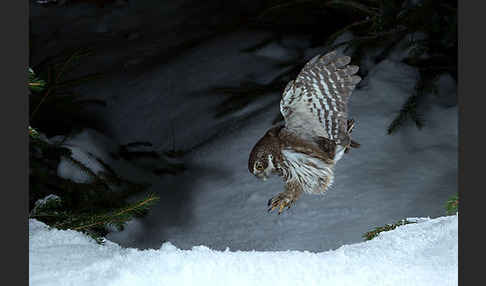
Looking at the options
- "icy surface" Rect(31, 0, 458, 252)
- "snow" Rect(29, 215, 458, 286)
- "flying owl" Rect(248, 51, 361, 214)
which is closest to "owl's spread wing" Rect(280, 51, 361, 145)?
"flying owl" Rect(248, 51, 361, 214)

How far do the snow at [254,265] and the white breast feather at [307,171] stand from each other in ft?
0.30

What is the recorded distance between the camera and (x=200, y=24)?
130 centimetres

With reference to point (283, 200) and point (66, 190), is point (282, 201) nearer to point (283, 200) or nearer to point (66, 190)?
point (283, 200)

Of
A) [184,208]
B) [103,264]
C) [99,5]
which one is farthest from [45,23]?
[103,264]

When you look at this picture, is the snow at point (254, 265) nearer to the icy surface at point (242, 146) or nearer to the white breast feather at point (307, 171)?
the white breast feather at point (307, 171)

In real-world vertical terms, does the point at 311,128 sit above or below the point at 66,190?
above

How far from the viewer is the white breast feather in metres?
0.66

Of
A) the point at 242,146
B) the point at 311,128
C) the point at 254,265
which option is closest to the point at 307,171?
the point at 311,128

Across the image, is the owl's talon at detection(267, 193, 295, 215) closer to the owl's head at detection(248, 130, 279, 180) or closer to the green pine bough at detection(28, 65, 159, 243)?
the owl's head at detection(248, 130, 279, 180)

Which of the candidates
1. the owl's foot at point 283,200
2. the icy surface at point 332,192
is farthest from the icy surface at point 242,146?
the owl's foot at point 283,200

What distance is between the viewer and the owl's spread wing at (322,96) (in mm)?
650

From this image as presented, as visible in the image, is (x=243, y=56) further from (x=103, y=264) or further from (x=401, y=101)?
(x=103, y=264)

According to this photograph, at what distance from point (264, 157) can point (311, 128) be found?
0.21ft

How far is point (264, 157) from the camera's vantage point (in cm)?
65
